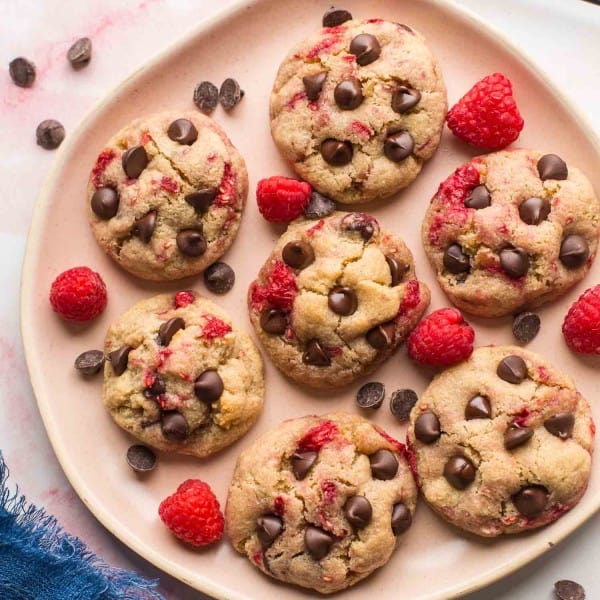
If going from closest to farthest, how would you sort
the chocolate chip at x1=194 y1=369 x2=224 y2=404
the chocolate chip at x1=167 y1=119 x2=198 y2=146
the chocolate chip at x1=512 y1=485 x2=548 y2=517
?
the chocolate chip at x1=512 y1=485 x2=548 y2=517 < the chocolate chip at x1=194 y1=369 x2=224 y2=404 < the chocolate chip at x1=167 y1=119 x2=198 y2=146

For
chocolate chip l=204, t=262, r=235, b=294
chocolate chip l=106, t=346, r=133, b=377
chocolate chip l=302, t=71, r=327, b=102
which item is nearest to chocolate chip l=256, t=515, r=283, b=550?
chocolate chip l=106, t=346, r=133, b=377

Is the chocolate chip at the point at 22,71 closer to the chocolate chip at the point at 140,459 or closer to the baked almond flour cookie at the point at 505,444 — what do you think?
the chocolate chip at the point at 140,459

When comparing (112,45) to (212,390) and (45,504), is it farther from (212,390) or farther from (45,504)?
(45,504)

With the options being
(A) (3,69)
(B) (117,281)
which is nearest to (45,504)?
(B) (117,281)

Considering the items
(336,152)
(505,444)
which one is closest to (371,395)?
(505,444)

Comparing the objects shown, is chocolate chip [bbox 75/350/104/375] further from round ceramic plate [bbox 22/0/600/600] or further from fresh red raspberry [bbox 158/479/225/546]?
fresh red raspberry [bbox 158/479/225/546]

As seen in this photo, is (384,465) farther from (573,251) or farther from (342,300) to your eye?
(573,251)
